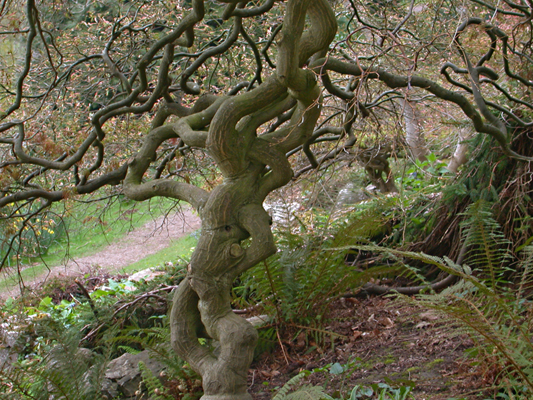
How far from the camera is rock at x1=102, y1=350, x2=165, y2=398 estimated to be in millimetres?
3387

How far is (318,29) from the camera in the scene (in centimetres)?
236

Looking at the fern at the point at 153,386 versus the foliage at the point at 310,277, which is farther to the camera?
the foliage at the point at 310,277

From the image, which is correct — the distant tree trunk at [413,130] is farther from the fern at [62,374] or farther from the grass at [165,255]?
the grass at [165,255]

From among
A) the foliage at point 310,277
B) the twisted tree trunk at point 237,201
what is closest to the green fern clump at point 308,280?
the foliage at point 310,277

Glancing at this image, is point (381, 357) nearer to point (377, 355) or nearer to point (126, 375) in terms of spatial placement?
point (377, 355)

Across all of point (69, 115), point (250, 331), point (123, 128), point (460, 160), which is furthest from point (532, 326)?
point (69, 115)

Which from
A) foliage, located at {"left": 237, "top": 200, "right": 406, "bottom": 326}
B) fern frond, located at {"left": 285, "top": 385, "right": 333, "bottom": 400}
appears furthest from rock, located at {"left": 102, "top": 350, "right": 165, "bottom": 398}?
fern frond, located at {"left": 285, "top": 385, "right": 333, "bottom": 400}

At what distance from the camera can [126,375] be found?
345cm

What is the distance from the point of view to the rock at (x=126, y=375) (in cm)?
339

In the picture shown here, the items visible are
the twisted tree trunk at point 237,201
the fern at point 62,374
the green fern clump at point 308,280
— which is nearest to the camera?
the twisted tree trunk at point 237,201

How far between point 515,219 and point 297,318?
1.92 metres

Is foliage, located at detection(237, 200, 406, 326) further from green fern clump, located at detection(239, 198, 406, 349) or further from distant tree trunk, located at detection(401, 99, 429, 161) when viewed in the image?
distant tree trunk, located at detection(401, 99, 429, 161)

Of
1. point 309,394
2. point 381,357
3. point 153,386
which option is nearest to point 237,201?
point 309,394

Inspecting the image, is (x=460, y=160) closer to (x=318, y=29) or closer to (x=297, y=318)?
(x=297, y=318)
